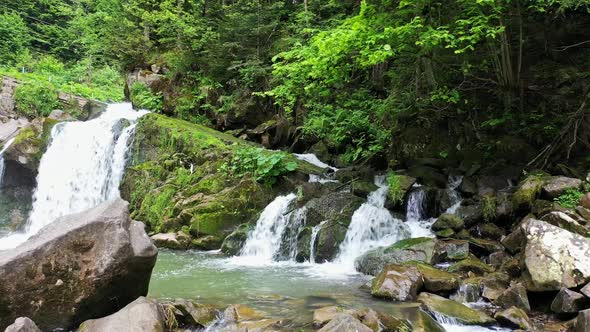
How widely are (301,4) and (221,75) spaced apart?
4.99m

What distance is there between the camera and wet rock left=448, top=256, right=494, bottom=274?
769cm

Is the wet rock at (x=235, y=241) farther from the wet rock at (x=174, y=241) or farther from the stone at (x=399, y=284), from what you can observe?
the stone at (x=399, y=284)

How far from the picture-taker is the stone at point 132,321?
498cm

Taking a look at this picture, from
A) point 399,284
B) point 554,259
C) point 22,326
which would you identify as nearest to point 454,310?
point 399,284

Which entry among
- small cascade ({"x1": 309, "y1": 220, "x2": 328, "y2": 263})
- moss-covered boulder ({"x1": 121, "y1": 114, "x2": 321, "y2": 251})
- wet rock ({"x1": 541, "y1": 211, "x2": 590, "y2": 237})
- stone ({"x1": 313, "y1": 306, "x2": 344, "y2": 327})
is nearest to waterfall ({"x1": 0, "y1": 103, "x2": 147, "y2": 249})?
moss-covered boulder ({"x1": 121, "y1": 114, "x2": 321, "y2": 251})

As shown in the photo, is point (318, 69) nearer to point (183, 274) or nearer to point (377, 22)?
point (377, 22)

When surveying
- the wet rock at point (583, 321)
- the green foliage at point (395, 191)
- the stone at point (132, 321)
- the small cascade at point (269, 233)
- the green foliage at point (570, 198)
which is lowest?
the small cascade at point (269, 233)

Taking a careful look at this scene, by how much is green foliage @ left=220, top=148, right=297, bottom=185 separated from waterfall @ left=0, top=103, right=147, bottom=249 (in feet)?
16.5

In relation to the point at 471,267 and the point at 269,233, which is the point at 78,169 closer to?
the point at 269,233

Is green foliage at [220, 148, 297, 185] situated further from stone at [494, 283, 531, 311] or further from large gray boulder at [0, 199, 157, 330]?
stone at [494, 283, 531, 311]

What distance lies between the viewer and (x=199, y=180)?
1450 cm

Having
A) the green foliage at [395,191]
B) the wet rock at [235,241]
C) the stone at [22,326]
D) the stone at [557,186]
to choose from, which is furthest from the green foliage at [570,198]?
the stone at [22,326]

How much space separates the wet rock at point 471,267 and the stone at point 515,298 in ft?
4.11

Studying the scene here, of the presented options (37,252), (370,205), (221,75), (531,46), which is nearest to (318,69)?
(370,205)
